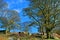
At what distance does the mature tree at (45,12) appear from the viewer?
34.9 metres

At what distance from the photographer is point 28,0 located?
36.4 m

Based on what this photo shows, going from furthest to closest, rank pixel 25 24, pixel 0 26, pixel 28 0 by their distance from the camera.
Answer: pixel 0 26, pixel 28 0, pixel 25 24

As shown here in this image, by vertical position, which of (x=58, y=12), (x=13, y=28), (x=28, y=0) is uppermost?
(x=28, y=0)

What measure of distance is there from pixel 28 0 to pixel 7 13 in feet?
17.1

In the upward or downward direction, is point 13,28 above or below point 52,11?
below

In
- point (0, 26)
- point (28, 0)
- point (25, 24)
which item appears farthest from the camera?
point (0, 26)

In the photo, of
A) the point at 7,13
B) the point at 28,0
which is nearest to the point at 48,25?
the point at 28,0

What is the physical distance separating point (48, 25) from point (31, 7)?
15.4ft

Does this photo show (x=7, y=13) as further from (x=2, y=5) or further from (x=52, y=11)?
(x=52, y=11)

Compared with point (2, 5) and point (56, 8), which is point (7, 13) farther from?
point (56, 8)

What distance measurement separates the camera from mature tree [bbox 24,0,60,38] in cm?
3488

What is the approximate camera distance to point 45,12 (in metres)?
35.4

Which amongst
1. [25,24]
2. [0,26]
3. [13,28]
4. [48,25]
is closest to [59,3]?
[48,25]

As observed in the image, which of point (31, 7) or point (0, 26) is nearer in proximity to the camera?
point (31, 7)
